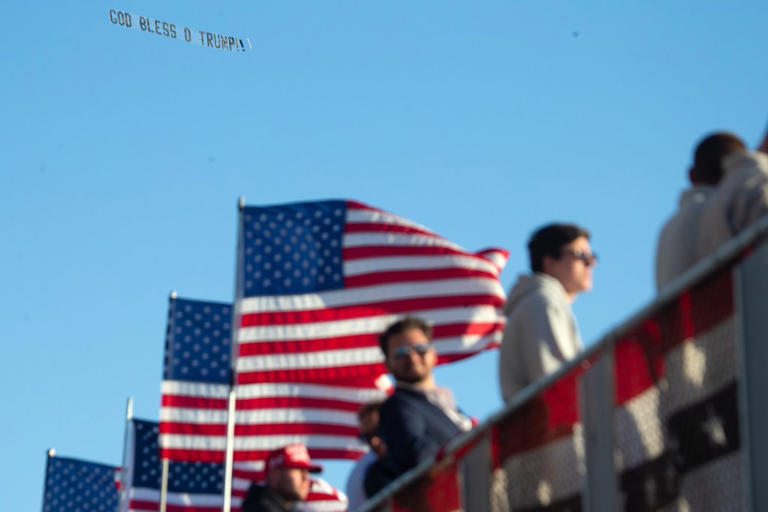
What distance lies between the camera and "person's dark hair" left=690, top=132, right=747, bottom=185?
5.75 metres

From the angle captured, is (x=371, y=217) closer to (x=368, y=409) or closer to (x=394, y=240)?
(x=394, y=240)

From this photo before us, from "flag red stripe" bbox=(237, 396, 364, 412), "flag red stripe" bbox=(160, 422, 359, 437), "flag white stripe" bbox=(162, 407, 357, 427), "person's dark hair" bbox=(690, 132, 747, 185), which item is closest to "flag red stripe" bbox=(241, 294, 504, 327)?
"flag red stripe" bbox=(237, 396, 364, 412)

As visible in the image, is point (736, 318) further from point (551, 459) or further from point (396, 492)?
point (396, 492)

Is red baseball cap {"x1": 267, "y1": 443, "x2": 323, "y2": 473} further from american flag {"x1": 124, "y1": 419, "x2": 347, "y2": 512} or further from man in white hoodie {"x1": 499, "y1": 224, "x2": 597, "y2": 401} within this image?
american flag {"x1": 124, "y1": 419, "x2": 347, "y2": 512}

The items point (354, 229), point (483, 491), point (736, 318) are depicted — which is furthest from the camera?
point (354, 229)

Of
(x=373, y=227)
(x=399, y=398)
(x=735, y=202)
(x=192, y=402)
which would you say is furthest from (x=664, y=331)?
(x=192, y=402)

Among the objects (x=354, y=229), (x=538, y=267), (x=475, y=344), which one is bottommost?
(x=538, y=267)

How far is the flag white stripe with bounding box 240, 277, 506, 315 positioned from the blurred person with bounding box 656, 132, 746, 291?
9403 millimetres

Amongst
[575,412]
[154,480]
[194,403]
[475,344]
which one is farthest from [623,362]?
[154,480]

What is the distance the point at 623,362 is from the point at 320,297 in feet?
39.5

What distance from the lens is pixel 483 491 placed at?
15.7 feet

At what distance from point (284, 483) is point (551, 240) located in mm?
2073

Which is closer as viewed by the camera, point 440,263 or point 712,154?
point 712,154

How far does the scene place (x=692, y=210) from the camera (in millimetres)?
5477
